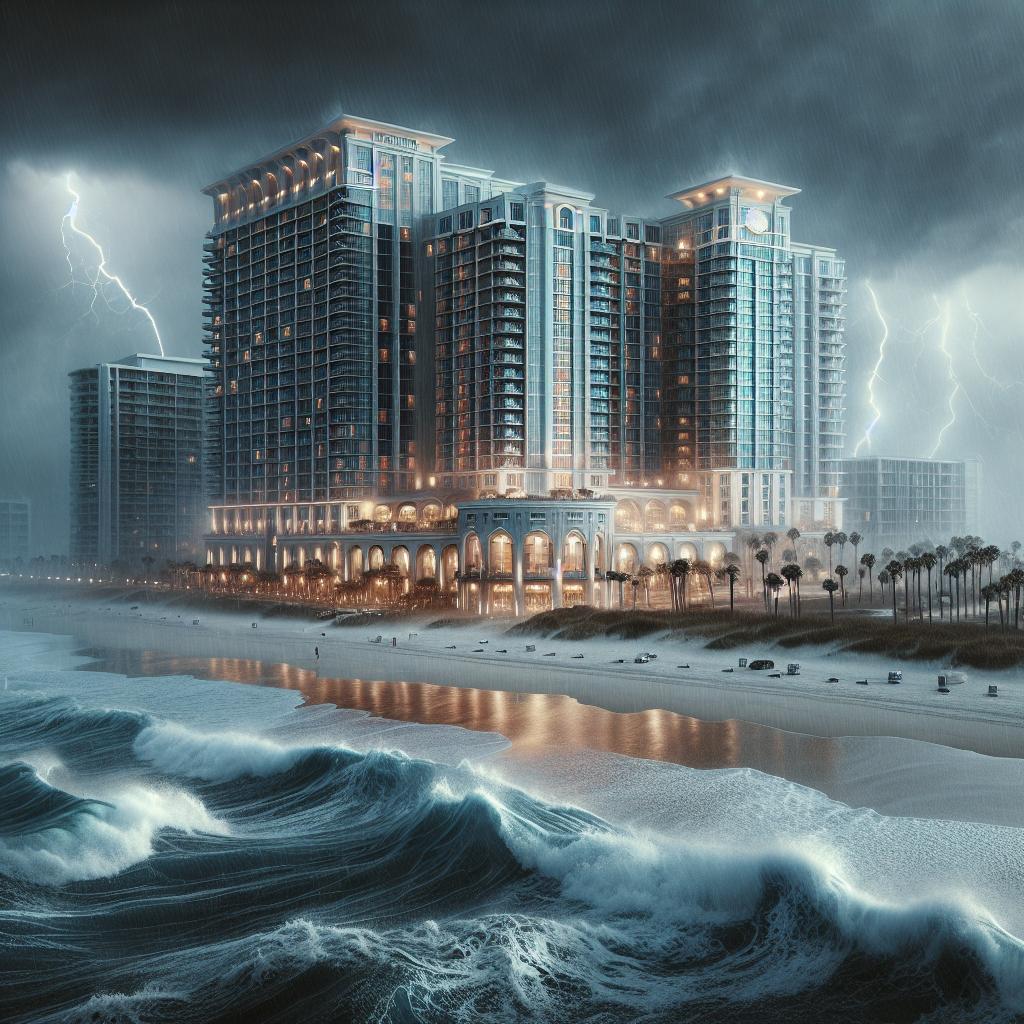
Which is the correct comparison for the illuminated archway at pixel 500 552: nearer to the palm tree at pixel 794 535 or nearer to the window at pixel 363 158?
the palm tree at pixel 794 535

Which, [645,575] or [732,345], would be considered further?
[732,345]

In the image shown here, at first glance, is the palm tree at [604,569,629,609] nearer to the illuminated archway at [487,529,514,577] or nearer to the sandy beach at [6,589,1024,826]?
the illuminated archway at [487,529,514,577]

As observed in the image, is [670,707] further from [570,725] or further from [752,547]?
[752,547]

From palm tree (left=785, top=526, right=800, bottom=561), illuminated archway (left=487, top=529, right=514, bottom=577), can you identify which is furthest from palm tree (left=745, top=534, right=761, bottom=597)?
illuminated archway (left=487, top=529, right=514, bottom=577)

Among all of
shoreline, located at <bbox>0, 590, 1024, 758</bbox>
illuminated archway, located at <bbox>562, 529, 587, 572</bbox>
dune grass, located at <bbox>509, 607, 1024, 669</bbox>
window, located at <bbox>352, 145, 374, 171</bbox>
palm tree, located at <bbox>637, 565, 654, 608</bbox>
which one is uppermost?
window, located at <bbox>352, 145, 374, 171</bbox>

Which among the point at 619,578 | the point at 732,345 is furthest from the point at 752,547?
the point at 619,578

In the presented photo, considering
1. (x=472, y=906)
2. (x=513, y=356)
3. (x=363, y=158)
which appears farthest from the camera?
(x=363, y=158)
